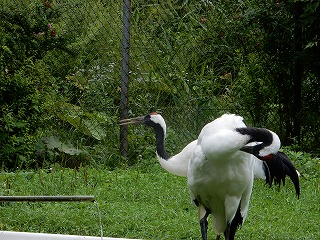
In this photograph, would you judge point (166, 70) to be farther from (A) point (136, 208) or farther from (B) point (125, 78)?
(A) point (136, 208)

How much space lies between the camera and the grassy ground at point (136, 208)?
21.5ft

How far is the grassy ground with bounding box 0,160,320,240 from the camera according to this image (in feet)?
21.5

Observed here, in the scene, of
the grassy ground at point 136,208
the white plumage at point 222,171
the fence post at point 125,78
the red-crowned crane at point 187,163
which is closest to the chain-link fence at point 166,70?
the fence post at point 125,78

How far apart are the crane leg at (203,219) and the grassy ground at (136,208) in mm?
221

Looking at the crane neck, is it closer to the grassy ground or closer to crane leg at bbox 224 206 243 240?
the grassy ground

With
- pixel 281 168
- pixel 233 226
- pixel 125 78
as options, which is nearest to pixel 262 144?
pixel 281 168

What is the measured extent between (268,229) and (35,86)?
3.72 m

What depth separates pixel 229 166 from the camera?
19.2 ft

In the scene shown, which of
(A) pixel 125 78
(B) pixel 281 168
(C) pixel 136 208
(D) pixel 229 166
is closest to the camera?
(D) pixel 229 166

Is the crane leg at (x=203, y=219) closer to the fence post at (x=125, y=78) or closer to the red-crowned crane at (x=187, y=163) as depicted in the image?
the red-crowned crane at (x=187, y=163)

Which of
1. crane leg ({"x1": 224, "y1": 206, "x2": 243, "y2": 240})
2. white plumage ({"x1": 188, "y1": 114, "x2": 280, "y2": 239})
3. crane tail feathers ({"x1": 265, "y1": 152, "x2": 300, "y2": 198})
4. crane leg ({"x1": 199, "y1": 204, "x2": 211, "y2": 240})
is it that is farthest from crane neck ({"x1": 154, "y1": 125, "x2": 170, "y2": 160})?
crane tail feathers ({"x1": 265, "y1": 152, "x2": 300, "y2": 198})

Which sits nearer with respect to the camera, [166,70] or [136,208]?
[136,208]

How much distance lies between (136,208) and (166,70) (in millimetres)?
3775

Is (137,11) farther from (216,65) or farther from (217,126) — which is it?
(217,126)
